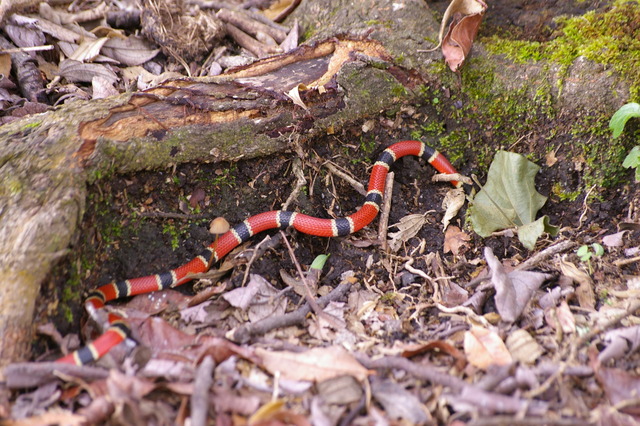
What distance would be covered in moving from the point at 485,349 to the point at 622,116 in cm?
231

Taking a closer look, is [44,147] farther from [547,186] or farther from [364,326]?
[547,186]

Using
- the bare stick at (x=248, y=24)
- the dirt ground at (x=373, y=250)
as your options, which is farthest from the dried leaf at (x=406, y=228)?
the bare stick at (x=248, y=24)

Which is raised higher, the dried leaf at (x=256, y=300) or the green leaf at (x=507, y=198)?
the green leaf at (x=507, y=198)

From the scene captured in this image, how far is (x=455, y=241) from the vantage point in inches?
168

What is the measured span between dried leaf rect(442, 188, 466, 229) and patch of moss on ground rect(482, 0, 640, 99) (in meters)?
1.33

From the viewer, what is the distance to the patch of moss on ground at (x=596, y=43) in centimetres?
408

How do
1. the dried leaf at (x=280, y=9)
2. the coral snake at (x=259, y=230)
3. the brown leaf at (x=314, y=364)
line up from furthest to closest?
the dried leaf at (x=280, y=9) → the coral snake at (x=259, y=230) → the brown leaf at (x=314, y=364)

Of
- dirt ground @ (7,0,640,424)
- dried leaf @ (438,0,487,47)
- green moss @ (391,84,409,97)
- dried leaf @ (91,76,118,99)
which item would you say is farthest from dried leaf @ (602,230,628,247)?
dried leaf @ (91,76,118,99)

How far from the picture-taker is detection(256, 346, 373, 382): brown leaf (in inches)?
108

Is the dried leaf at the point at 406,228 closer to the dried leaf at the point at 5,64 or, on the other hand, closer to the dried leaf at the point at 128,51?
the dried leaf at the point at 128,51

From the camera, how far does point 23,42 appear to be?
16.6ft

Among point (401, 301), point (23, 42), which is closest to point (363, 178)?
point (401, 301)

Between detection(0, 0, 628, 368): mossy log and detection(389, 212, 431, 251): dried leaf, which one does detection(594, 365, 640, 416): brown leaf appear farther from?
detection(0, 0, 628, 368): mossy log

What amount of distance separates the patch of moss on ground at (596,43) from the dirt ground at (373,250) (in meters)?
0.25
